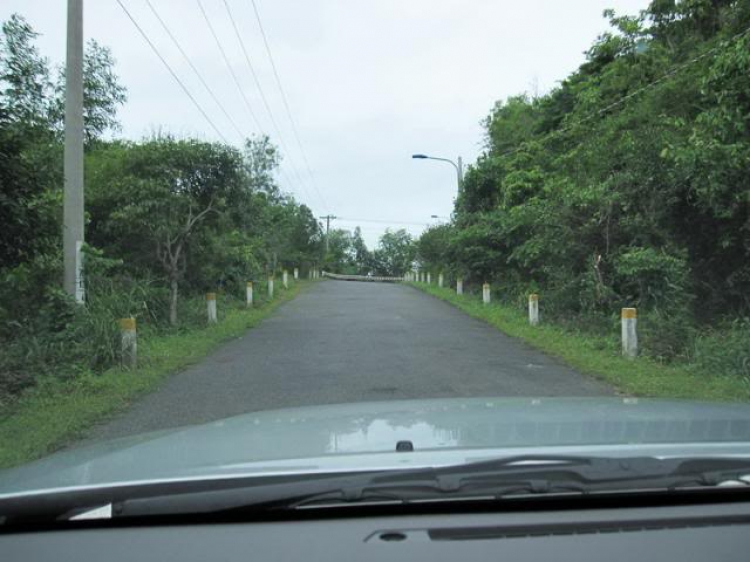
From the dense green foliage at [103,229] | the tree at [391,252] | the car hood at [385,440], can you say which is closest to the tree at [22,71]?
the dense green foliage at [103,229]

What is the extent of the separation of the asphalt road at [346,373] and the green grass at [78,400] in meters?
0.26

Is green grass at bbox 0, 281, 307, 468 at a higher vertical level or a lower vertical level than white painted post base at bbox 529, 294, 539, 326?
lower

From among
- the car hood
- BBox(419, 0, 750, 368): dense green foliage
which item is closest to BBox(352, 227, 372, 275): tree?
BBox(419, 0, 750, 368): dense green foliage

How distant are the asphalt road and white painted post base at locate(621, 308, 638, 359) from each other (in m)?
1.11

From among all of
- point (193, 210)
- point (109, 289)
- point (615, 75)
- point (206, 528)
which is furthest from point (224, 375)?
point (615, 75)

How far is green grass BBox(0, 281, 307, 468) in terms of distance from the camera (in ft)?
21.2

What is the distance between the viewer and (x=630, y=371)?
1009 centimetres

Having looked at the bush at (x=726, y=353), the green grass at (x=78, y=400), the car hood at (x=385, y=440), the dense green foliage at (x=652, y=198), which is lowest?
the green grass at (x=78, y=400)

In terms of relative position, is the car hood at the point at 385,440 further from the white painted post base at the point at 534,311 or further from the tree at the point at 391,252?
the tree at the point at 391,252

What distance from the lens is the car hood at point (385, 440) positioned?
8.27 feet

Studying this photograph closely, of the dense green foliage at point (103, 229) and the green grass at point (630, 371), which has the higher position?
A: the dense green foliage at point (103, 229)

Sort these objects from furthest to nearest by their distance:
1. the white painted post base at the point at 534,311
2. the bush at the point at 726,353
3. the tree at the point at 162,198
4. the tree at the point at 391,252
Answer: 1. the tree at the point at 391,252
2. the white painted post base at the point at 534,311
3. the tree at the point at 162,198
4. the bush at the point at 726,353

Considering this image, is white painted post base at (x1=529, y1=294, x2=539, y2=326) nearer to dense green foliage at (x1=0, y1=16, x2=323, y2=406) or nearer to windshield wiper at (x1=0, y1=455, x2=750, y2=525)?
dense green foliage at (x1=0, y1=16, x2=323, y2=406)

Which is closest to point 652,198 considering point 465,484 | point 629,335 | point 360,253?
point 629,335
